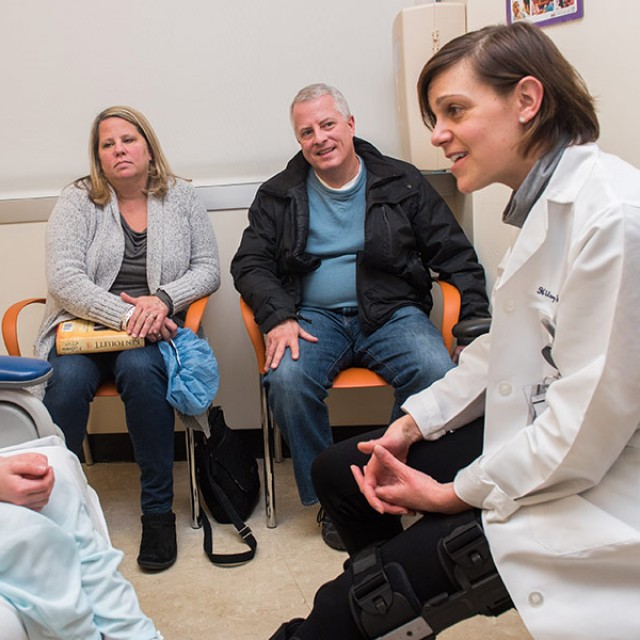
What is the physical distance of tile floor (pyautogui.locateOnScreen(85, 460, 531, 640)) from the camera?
6.00ft

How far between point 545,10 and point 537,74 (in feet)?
3.39

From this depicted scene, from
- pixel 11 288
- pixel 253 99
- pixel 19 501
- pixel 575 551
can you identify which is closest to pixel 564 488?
pixel 575 551

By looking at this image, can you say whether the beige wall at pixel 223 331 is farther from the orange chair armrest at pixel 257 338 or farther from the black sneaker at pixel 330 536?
the black sneaker at pixel 330 536

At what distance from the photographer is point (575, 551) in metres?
0.95

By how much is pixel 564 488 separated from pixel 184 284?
1.64 meters

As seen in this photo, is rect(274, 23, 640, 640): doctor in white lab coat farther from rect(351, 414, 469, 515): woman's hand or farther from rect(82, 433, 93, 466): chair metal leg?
rect(82, 433, 93, 466): chair metal leg

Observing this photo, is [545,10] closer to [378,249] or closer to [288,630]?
[378,249]

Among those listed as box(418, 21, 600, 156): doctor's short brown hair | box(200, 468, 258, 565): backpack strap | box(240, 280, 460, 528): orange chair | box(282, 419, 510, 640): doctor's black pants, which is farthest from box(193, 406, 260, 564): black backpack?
box(418, 21, 600, 156): doctor's short brown hair

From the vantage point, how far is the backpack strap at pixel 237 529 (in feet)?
7.07

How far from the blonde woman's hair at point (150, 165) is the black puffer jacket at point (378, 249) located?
1.11 ft

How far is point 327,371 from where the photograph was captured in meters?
2.22

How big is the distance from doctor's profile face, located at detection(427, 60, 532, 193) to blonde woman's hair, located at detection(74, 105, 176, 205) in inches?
59.8

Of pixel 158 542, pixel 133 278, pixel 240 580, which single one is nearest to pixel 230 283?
pixel 133 278

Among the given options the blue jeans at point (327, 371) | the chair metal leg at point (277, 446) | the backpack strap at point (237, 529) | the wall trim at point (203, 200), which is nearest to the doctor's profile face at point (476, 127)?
the blue jeans at point (327, 371)
